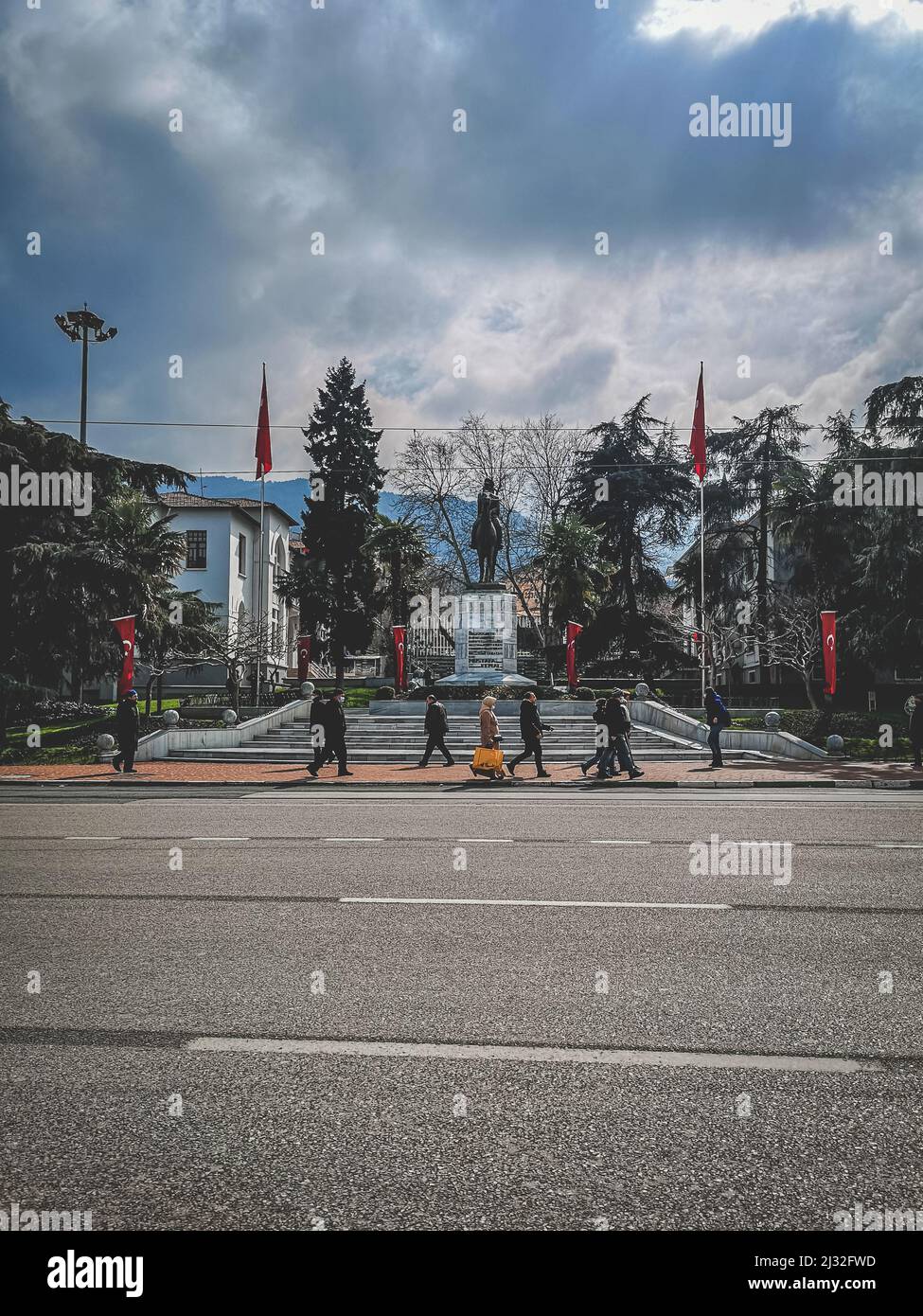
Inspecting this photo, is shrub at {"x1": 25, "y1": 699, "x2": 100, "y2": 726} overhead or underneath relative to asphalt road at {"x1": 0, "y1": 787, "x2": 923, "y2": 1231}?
underneath

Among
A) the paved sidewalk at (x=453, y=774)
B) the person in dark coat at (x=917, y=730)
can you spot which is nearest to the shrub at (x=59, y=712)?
the paved sidewalk at (x=453, y=774)

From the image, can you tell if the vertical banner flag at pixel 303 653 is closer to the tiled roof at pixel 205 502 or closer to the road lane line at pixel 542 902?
the tiled roof at pixel 205 502

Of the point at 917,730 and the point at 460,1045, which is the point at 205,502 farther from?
the point at 460,1045

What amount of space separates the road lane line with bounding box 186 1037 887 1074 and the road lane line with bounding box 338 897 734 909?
286cm

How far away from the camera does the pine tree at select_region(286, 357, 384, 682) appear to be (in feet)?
176

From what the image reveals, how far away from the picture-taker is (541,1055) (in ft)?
12.5

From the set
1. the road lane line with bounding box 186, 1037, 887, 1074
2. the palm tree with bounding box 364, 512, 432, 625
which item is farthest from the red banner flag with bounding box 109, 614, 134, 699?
the road lane line with bounding box 186, 1037, 887, 1074

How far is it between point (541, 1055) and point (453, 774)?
17590 mm

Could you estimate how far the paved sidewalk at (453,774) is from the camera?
19688 millimetres

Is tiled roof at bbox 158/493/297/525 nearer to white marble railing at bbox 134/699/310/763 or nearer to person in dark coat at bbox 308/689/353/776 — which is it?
white marble railing at bbox 134/699/310/763

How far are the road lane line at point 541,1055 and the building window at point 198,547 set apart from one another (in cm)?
5636
